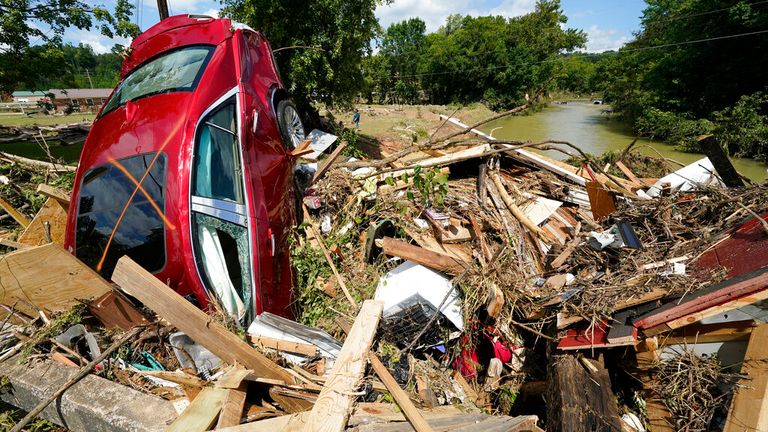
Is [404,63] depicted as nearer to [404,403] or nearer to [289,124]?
[289,124]

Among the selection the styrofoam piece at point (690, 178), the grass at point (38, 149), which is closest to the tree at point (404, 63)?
the grass at point (38, 149)

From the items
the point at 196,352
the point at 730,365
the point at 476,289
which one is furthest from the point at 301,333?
the point at 730,365

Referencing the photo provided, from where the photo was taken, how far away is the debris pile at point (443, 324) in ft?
6.86

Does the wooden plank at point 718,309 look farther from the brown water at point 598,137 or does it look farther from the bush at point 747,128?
the bush at point 747,128

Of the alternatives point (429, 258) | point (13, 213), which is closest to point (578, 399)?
point (429, 258)

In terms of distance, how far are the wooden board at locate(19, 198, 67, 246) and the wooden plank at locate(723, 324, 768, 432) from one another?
539cm

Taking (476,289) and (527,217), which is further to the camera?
(527,217)

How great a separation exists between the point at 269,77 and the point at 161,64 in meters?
1.15

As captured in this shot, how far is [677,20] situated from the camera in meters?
20.3

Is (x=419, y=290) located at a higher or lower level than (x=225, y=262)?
lower

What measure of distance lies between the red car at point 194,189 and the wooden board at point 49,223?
83 centimetres

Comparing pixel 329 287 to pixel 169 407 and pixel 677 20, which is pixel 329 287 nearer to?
pixel 169 407

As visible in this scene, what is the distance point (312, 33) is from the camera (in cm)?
938

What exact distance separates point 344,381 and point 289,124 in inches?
137
